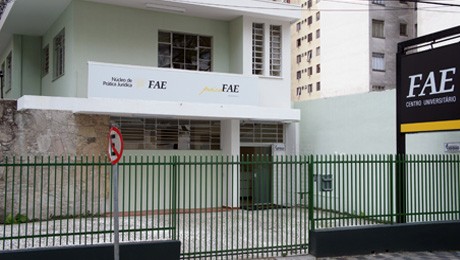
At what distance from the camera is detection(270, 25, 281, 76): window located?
1912cm

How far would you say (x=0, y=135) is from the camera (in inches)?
557

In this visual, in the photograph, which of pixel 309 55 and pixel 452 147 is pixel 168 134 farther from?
pixel 309 55

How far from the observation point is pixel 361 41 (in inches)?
1502

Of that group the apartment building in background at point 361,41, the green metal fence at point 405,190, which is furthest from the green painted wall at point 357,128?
the apartment building in background at point 361,41

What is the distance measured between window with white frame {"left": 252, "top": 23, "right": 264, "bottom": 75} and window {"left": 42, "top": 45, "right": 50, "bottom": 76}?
7.75 meters

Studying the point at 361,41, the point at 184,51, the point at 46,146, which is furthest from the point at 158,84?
the point at 361,41

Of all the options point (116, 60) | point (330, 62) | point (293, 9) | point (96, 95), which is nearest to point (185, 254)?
point (96, 95)

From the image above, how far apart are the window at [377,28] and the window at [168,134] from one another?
22.8m

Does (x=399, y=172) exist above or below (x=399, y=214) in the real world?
above

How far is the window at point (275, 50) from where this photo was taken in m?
19.1

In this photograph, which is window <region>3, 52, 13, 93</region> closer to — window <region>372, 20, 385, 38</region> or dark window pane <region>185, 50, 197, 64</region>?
dark window pane <region>185, 50, 197, 64</region>

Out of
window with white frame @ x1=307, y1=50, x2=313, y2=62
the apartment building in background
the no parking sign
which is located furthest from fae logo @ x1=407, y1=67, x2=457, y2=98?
window with white frame @ x1=307, y1=50, x2=313, y2=62

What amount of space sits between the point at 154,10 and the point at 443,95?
33.8 feet

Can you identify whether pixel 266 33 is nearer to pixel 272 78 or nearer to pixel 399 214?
pixel 272 78
